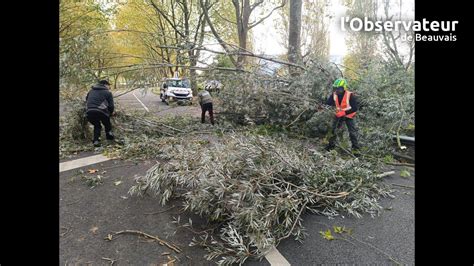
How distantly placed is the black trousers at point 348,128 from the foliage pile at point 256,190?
1.38 meters

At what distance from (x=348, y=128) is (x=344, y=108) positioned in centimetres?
49

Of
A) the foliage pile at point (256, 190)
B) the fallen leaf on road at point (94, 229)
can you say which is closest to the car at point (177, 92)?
the foliage pile at point (256, 190)

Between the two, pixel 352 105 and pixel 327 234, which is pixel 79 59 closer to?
pixel 352 105

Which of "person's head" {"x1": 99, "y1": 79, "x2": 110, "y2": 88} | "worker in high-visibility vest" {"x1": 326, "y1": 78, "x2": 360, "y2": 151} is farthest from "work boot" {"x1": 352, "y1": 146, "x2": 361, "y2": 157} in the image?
"person's head" {"x1": 99, "y1": 79, "x2": 110, "y2": 88}

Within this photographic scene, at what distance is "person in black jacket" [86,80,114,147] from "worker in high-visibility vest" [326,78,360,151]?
543 centimetres

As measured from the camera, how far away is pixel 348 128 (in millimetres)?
5855

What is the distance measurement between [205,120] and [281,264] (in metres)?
7.12

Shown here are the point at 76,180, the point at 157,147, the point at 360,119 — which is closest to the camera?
the point at 76,180

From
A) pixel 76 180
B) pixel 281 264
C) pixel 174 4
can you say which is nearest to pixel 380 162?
pixel 281 264

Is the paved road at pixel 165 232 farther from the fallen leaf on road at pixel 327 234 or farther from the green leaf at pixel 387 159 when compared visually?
the green leaf at pixel 387 159

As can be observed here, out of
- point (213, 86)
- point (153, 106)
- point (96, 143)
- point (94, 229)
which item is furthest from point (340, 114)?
point (153, 106)
